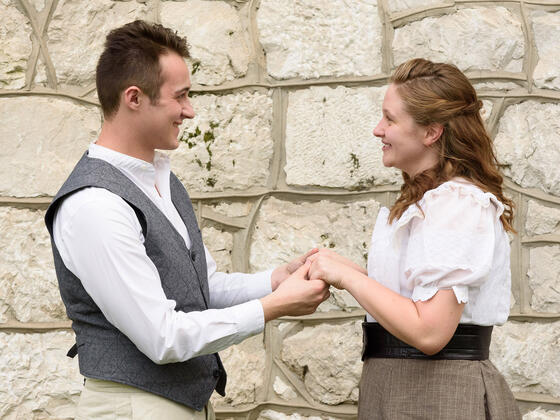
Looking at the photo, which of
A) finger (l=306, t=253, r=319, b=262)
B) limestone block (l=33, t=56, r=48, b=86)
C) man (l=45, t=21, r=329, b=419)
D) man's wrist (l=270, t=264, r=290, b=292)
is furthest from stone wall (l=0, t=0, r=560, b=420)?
man (l=45, t=21, r=329, b=419)

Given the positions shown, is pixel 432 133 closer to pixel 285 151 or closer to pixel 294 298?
pixel 294 298

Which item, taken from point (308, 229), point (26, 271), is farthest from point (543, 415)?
point (26, 271)

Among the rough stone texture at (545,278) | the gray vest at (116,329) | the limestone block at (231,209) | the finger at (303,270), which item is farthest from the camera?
the limestone block at (231,209)

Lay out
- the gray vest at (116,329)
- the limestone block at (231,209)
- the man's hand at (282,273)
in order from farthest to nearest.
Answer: the limestone block at (231,209)
the man's hand at (282,273)
the gray vest at (116,329)

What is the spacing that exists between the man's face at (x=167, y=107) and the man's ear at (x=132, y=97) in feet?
0.06

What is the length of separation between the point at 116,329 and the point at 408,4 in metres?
1.73

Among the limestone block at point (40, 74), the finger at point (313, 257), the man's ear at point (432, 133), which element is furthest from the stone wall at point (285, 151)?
the man's ear at point (432, 133)

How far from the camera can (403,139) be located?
1.98 meters

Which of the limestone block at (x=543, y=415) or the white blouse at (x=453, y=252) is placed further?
the limestone block at (x=543, y=415)

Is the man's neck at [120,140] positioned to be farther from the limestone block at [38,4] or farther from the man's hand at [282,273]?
the limestone block at [38,4]

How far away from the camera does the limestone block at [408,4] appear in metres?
2.84

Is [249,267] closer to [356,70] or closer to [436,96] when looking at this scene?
[356,70]

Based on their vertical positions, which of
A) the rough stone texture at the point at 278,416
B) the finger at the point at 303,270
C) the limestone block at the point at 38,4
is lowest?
the rough stone texture at the point at 278,416

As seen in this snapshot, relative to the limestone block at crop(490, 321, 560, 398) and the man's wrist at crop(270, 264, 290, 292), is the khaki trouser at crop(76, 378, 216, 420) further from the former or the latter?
the limestone block at crop(490, 321, 560, 398)
